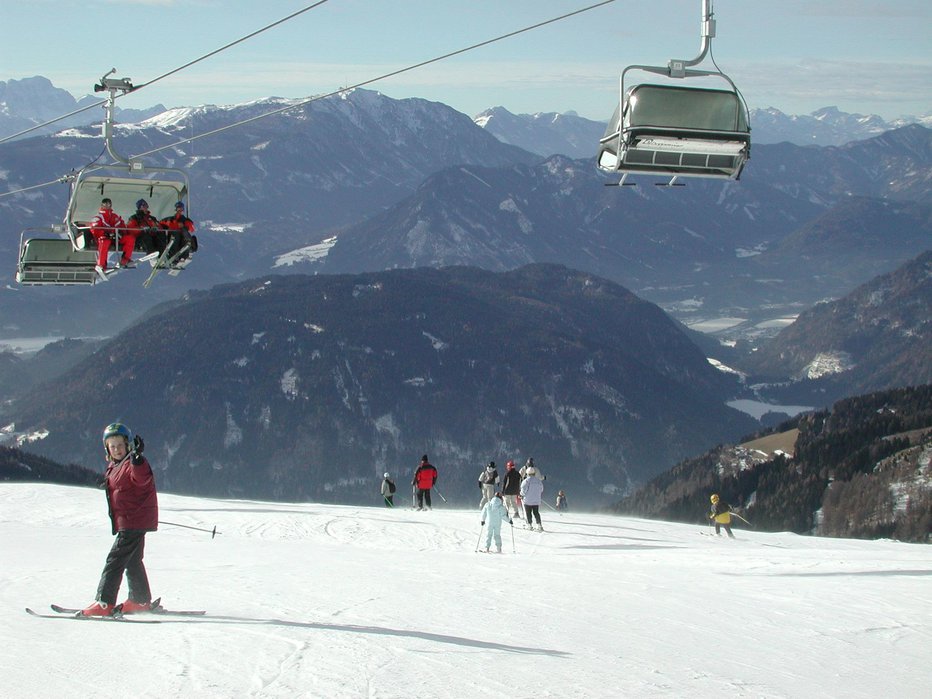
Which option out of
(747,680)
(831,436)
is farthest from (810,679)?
(831,436)

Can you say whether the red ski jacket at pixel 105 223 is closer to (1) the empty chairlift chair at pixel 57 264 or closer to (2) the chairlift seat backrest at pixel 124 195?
(2) the chairlift seat backrest at pixel 124 195

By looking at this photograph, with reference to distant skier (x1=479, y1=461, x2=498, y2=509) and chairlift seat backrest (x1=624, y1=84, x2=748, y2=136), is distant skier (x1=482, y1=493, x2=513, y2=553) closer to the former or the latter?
distant skier (x1=479, y1=461, x2=498, y2=509)

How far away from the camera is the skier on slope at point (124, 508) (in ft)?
40.0

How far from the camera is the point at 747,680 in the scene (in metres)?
11.2

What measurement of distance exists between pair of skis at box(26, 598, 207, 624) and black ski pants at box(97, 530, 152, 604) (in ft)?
0.50

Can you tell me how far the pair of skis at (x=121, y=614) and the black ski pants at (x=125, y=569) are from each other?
153mm

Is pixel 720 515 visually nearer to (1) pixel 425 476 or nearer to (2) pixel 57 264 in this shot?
(1) pixel 425 476

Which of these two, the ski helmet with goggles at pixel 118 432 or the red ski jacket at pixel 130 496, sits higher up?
the ski helmet with goggles at pixel 118 432

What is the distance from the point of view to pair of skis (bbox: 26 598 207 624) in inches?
483

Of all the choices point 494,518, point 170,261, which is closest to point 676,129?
point 170,261

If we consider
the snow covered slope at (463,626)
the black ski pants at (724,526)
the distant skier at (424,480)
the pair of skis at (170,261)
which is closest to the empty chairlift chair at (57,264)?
the pair of skis at (170,261)

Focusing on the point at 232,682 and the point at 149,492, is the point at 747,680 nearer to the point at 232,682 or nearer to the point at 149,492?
the point at 232,682

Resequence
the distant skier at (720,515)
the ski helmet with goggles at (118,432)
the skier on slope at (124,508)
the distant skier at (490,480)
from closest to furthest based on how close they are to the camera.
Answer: the ski helmet with goggles at (118,432) < the skier on slope at (124,508) < the distant skier at (490,480) < the distant skier at (720,515)

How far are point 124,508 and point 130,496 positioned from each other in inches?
6.0
